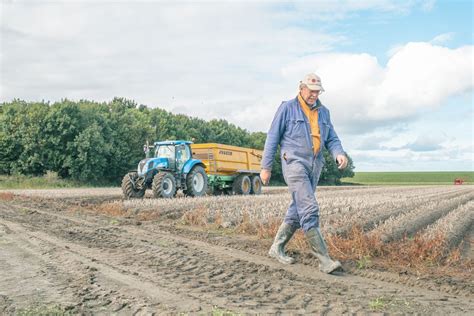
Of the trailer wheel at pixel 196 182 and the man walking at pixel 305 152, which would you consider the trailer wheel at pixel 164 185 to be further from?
the man walking at pixel 305 152

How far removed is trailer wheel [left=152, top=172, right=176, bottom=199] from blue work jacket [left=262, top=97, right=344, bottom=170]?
10.5 meters

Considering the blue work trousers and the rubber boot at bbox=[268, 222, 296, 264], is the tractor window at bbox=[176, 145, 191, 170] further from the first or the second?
the blue work trousers

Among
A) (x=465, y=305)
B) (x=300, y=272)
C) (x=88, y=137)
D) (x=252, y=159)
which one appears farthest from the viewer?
(x=88, y=137)

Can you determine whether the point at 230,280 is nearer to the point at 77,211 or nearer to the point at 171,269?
the point at 171,269

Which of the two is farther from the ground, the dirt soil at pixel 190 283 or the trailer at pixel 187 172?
the trailer at pixel 187 172

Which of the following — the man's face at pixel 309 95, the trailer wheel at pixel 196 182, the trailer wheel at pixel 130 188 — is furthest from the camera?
the trailer wheel at pixel 196 182

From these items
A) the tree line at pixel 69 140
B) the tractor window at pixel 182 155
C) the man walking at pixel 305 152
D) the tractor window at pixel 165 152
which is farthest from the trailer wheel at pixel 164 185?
the tree line at pixel 69 140

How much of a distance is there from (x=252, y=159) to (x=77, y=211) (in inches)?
455

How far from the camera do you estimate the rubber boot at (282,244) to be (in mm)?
6165

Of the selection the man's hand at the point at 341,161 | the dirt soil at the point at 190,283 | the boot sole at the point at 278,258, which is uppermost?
the man's hand at the point at 341,161

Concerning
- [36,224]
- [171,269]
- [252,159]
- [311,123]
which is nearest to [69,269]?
[171,269]

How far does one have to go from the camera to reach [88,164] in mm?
35094

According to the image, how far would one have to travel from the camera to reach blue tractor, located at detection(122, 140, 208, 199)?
16.7m

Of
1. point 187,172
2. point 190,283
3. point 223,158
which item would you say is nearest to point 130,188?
point 187,172
